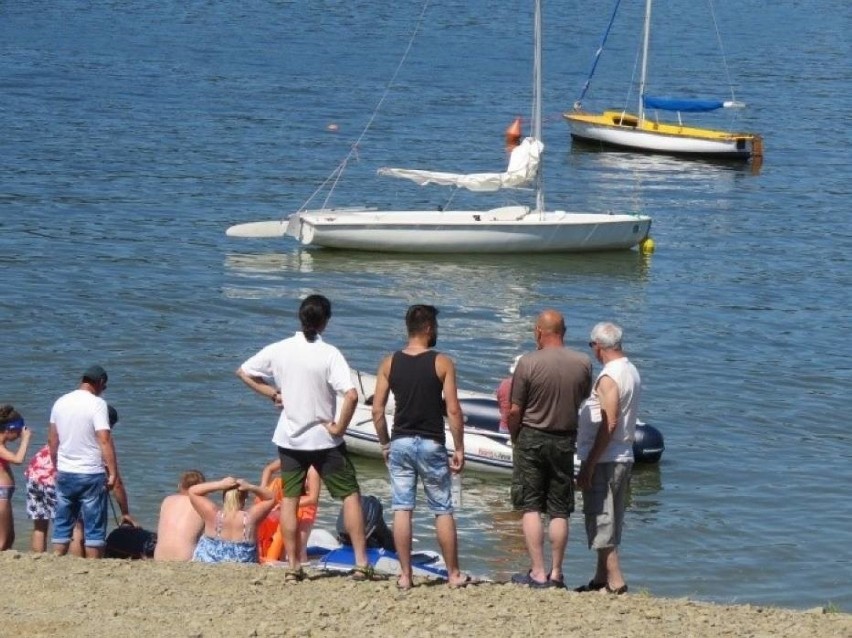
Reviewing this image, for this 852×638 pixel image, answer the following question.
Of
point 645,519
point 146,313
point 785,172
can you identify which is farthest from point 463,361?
point 785,172

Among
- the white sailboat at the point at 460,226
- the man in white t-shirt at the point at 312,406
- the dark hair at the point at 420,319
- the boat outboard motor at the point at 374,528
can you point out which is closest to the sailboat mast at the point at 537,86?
the white sailboat at the point at 460,226

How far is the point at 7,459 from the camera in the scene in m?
11.7

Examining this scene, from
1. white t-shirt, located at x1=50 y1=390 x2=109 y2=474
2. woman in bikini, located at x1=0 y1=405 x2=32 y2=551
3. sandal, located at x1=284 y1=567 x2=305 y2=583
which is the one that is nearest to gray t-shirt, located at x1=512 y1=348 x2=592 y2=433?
sandal, located at x1=284 y1=567 x2=305 y2=583

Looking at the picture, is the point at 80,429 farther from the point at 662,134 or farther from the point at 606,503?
the point at 662,134

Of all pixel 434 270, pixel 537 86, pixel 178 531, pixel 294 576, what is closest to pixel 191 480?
pixel 178 531

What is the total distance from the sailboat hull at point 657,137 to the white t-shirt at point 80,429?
3346 centimetres

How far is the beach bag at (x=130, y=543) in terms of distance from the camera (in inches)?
455

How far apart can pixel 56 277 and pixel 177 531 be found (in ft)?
54.5

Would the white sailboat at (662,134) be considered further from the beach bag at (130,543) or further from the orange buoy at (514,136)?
the beach bag at (130,543)

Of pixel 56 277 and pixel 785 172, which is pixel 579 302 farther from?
pixel 785 172

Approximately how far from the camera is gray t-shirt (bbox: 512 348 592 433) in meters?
9.64

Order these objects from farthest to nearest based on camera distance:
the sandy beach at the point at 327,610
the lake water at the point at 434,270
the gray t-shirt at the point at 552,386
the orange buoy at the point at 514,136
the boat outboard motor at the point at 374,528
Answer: the orange buoy at the point at 514,136 → the lake water at the point at 434,270 → the boat outboard motor at the point at 374,528 → the gray t-shirt at the point at 552,386 → the sandy beach at the point at 327,610

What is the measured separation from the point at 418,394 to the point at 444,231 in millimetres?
19860

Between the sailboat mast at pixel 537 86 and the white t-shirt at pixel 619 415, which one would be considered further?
the sailboat mast at pixel 537 86
